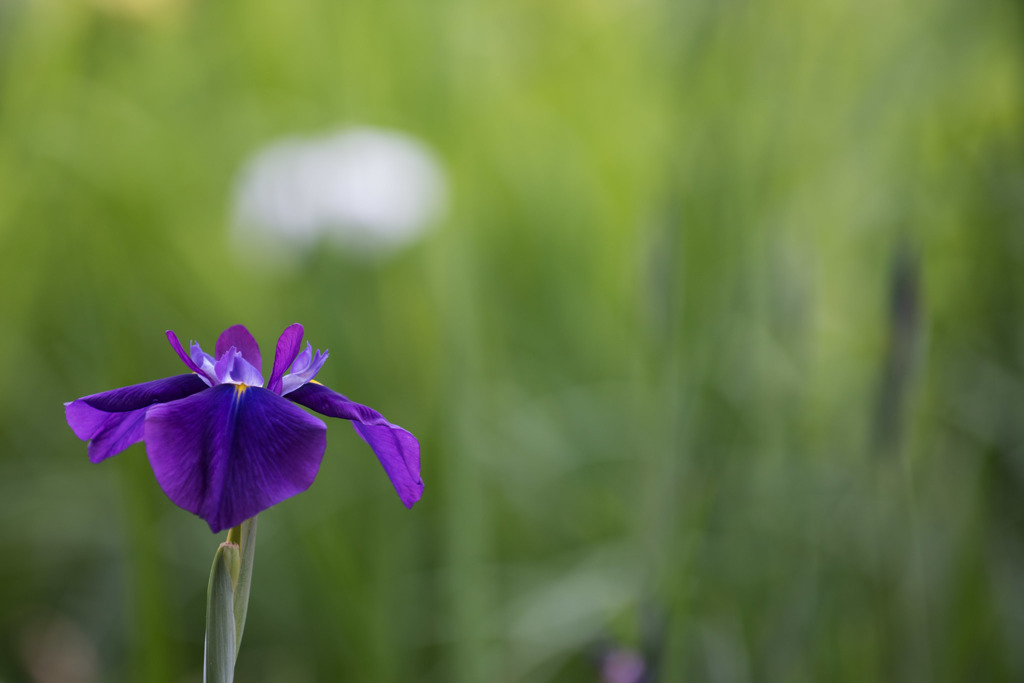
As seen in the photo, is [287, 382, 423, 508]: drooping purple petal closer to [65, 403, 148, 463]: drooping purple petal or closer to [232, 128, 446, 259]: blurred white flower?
[65, 403, 148, 463]: drooping purple petal

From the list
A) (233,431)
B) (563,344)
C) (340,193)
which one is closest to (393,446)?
(233,431)

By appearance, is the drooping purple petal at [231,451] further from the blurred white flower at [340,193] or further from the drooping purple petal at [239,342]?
the blurred white flower at [340,193]

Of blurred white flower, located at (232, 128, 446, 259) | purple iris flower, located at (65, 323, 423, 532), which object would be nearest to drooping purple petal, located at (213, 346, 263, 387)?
purple iris flower, located at (65, 323, 423, 532)

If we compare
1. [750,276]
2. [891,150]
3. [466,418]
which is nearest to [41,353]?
[466,418]

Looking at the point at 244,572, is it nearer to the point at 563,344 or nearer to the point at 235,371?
the point at 235,371

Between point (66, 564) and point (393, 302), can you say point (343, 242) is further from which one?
point (66, 564)
